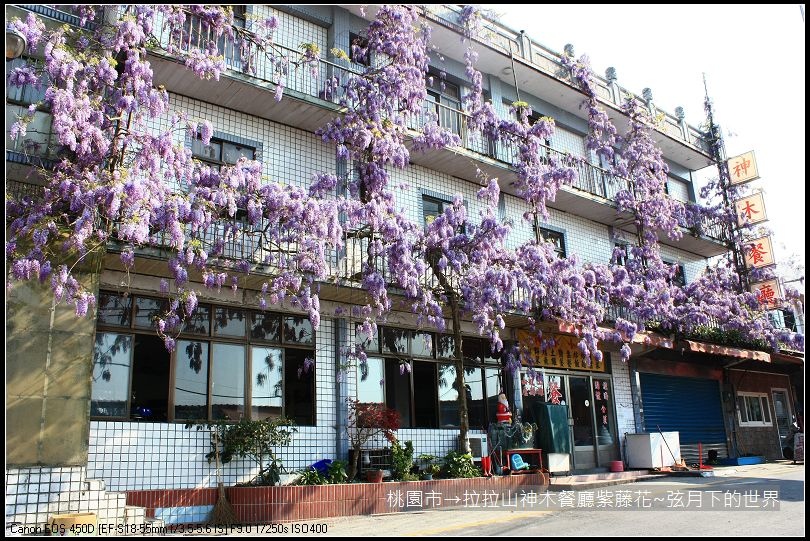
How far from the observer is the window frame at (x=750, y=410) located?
2292 centimetres

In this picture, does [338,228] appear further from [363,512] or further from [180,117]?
[363,512]

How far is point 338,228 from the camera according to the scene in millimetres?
11711

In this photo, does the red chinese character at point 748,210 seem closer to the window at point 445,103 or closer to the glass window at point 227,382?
the window at point 445,103

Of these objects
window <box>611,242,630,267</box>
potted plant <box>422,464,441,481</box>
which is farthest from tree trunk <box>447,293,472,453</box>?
window <box>611,242,630,267</box>

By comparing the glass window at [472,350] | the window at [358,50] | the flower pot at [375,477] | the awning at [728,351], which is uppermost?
the window at [358,50]

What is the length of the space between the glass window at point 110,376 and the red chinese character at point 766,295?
2009 cm

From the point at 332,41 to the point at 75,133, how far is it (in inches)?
284

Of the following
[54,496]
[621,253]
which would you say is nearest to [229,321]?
[54,496]

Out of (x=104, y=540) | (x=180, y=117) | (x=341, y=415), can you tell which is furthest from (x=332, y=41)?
(x=104, y=540)

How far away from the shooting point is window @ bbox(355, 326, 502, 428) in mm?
13961

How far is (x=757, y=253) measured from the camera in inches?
920

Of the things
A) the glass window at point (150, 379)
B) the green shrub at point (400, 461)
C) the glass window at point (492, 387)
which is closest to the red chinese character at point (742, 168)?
the glass window at point (492, 387)

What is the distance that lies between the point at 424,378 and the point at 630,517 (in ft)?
19.9

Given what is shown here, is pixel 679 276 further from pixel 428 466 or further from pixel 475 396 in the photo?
pixel 428 466
